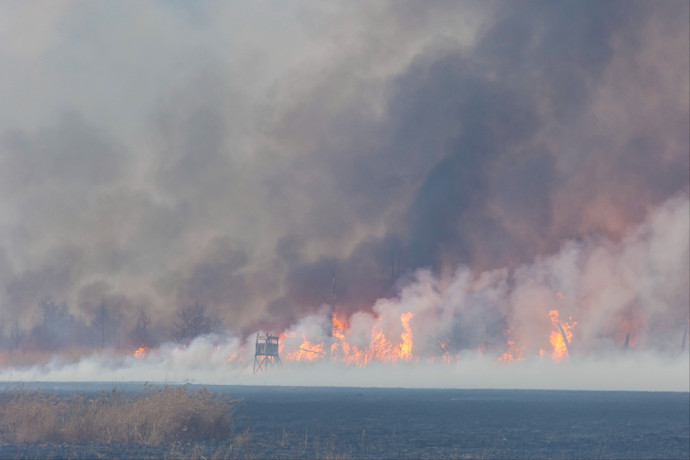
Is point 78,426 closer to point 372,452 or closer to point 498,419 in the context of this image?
point 372,452

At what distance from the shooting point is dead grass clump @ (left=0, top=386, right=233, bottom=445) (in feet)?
158

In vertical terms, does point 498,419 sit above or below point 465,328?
below

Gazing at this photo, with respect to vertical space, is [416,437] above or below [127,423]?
below

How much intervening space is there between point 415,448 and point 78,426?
23131 millimetres

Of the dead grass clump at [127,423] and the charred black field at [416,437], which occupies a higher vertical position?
the dead grass clump at [127,423]

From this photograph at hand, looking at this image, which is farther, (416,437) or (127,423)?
(416,437)

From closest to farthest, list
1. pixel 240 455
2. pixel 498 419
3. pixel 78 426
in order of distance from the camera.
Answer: pixel 240 455 → pixel 78 426 → pixel 498 419

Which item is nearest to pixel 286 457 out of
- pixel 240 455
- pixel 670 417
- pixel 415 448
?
pixel 240 455

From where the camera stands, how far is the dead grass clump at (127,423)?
48031mm

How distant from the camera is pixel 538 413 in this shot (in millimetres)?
102375

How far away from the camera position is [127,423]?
4912 centimetres

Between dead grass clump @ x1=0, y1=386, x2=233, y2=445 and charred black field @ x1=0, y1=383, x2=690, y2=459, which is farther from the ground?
dead grass clump @ x1=0, y1=386, x2=233, y2=445

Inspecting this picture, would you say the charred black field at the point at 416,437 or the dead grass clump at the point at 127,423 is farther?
the dead grass clump at the point at 127,423

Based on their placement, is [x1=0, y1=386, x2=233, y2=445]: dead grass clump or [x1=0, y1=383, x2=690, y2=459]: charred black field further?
[x1=0, y1=386, x2=233, y2=445]: dead grass clump
